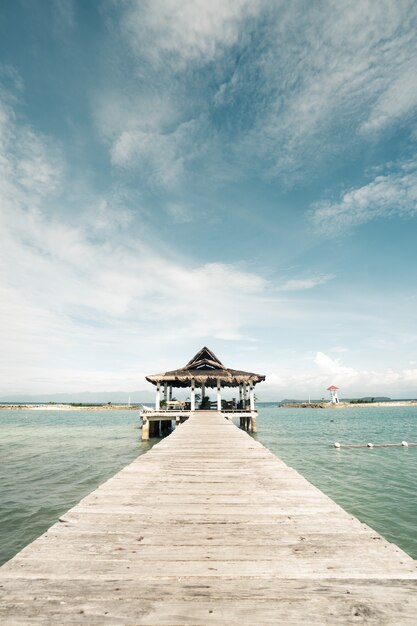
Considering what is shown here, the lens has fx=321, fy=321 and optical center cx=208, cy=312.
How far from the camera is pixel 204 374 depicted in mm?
22250

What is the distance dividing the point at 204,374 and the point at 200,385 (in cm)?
391

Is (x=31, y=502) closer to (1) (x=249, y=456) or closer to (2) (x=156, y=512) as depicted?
(1) (x=249, y=456)

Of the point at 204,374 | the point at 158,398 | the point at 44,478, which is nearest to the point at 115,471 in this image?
the point at 44,478

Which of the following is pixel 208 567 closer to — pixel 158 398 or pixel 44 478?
pixel 44 478

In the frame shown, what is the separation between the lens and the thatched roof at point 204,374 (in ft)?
71.8

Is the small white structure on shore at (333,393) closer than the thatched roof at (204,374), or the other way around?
the thatched roof at (204,374)

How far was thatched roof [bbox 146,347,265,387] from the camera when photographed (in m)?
21.9

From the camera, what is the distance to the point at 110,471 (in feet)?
42.1

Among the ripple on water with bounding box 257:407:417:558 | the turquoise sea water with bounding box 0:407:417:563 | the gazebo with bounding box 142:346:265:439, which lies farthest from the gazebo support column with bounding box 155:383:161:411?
the ripple on water with bounding box 257:407:417:558

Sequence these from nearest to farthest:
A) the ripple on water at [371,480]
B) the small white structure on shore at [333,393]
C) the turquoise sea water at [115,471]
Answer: the turquoise sea water at [115,471] → the ripple on water at [371,480] → the small white structure on shore at [333,393]

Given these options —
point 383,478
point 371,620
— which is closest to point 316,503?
point 371,620

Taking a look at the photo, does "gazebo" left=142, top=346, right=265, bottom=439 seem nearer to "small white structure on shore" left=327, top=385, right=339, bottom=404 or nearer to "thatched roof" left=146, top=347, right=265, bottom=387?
"thatched roof" left=146, top=347, right=265, bottom=387

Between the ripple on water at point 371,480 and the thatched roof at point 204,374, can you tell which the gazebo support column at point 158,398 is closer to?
the thatched roof at point 204,374

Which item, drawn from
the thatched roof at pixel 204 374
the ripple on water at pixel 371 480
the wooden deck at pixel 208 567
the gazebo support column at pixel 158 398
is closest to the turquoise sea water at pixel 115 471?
the ripple on water at pixel 371 480
